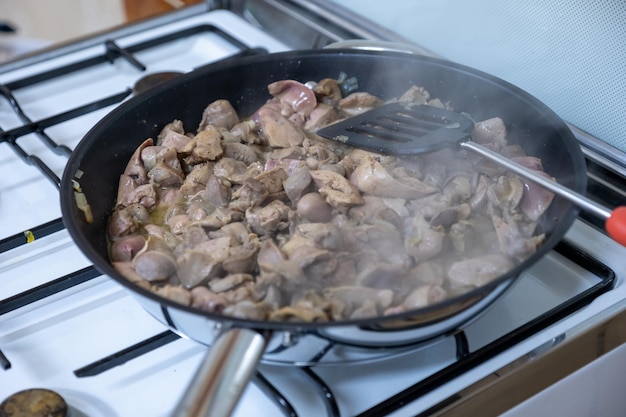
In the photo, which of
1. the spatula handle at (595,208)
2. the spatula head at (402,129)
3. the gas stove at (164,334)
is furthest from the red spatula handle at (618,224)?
the spatula head at (402,129)

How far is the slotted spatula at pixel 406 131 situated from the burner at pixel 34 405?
540 mm

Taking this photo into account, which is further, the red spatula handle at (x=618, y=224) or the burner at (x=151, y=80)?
the burner at (x=151, y=80)

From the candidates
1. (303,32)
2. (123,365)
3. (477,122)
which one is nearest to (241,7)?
(303,32)

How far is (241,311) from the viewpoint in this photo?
0.81m

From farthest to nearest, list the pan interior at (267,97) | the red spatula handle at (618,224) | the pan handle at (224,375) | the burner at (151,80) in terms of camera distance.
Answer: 1. the burner at (151,80)
2. the pan interior at (267,97)
3. the red spatula handle at (618,224)
4. the pan handle at (224,375)

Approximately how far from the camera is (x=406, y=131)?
43.7 inches

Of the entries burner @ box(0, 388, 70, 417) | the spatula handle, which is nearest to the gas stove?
burner @ box(0, 388, 70, 417)

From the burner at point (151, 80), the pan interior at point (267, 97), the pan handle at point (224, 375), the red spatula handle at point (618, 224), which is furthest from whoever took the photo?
the burner at point (151, 80)

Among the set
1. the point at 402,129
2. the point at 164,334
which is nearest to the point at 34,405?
the point at 164,334

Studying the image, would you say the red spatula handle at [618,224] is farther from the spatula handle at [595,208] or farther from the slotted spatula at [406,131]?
the slotted spatula at [406,131]

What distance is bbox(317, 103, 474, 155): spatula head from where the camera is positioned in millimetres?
1064

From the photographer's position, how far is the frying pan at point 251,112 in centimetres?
71

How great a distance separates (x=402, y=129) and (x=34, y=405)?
0.62 m

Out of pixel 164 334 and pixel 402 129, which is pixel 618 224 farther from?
pixel 164 334
